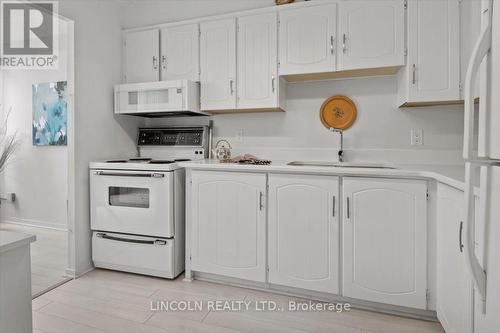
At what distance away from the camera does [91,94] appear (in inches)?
101

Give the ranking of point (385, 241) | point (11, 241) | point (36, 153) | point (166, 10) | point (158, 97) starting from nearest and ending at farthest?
point (11, 241), point (385, 241), point (158, 97), point (166, 10), point (36, 153)

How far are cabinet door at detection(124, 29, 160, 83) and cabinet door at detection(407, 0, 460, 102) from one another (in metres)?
2.08

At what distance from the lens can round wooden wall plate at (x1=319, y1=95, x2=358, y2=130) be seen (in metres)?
2.53

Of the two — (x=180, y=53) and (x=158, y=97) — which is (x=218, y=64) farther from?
(x=158, y=97)

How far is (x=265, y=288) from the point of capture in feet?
7.29

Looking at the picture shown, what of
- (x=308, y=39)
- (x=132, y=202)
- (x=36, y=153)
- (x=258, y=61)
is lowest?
(x=132, y=202)

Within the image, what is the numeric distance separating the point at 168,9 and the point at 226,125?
1267 mm

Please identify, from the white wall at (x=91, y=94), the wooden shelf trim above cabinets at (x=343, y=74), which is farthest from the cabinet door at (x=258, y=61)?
the white wall at (x=91, y=94)

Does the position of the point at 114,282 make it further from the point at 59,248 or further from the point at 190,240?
the point at 59,248

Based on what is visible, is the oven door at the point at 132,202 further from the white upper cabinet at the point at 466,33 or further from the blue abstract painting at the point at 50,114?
the white upper cabinet at the point at 466,33

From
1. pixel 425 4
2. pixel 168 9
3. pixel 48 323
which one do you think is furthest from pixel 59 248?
pixel 425 4

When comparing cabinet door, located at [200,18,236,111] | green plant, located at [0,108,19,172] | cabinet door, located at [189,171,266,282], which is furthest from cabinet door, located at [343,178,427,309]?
green plant, located at [0,108,19,172]

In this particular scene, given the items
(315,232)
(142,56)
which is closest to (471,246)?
(315,232)

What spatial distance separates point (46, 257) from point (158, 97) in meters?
1.85
